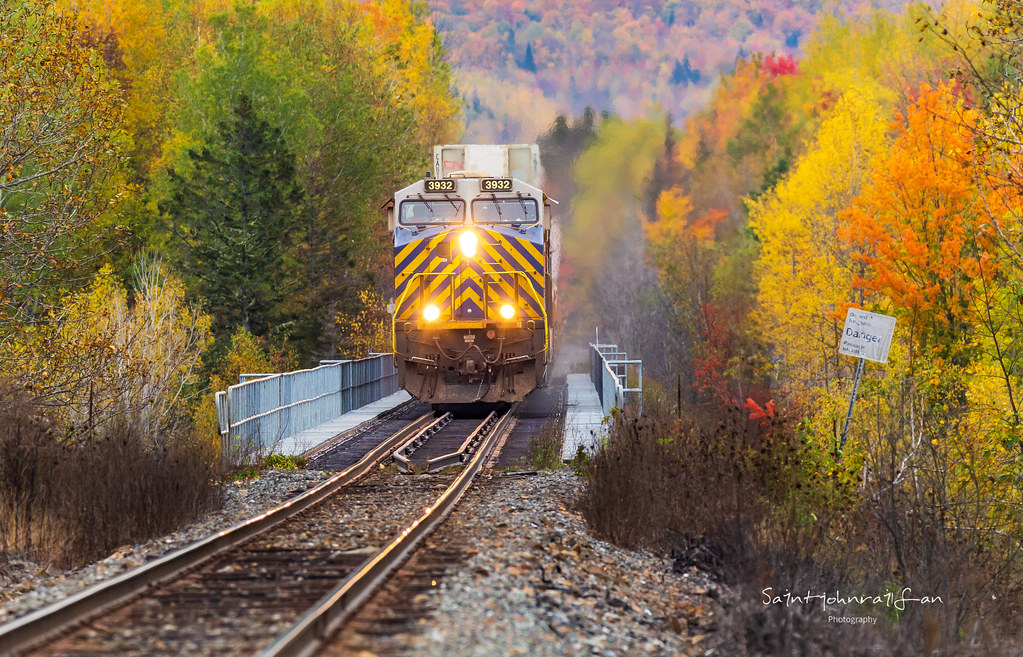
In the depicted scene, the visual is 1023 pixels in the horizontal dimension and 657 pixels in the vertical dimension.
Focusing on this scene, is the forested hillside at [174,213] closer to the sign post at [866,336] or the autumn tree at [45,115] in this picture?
the autumn tree at [45,115]

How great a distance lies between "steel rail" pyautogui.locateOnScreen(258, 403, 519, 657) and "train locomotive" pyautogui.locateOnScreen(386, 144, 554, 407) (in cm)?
859

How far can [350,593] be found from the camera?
22.8 feet

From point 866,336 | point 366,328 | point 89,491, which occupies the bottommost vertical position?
point 89,491

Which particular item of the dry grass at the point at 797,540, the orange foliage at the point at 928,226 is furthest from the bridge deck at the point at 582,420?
the orange foliage at the point at 928,226

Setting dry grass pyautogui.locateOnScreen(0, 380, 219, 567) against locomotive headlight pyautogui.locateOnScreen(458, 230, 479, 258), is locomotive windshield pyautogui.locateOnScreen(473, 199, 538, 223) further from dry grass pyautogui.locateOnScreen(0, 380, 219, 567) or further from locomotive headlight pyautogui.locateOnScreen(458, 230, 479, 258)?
dry grass pyautogui.locateOnScreen(0, 380, 219, 567)

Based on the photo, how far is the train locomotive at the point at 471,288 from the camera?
1983 centimetres

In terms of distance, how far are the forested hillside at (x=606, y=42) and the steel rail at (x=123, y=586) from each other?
10449cm

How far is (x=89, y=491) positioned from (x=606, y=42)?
141 meters

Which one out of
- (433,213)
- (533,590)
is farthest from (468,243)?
(533,590)

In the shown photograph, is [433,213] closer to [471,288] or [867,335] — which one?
[471,288]

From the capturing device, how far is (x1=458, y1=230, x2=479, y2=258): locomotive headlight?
19797mm

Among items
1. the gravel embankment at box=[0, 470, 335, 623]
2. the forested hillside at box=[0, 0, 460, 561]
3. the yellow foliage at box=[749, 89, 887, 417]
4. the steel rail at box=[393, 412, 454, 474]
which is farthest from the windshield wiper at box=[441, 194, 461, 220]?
the yellow foliage at box=[749, 89, 887, 417]

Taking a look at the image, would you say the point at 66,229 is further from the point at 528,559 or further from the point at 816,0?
the point at 816,0

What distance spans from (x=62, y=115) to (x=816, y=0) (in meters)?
140
